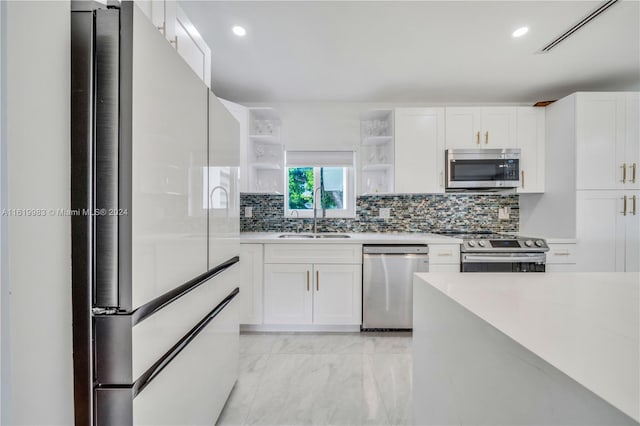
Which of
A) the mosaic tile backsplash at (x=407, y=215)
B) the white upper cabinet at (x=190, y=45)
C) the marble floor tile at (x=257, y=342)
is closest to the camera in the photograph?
the white upper cabinet at (x=190, y=45)

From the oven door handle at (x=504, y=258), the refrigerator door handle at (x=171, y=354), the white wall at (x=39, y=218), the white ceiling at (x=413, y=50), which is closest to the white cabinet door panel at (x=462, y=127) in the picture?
the white ceiling at (x=413, y=50)

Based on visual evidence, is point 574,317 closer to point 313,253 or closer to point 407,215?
point 313,253

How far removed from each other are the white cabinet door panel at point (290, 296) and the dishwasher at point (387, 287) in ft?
1.70

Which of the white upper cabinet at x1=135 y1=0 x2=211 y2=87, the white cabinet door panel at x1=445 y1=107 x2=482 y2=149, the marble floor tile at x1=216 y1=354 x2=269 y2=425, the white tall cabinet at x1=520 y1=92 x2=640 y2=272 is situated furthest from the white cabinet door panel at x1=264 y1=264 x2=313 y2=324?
the white tall cabinet at x1=520 y1=92 x2=640 y2=272

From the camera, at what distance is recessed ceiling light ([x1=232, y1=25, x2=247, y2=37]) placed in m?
1.87

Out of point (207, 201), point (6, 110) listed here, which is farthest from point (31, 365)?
point (207, 201)

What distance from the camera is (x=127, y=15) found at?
2.18ft

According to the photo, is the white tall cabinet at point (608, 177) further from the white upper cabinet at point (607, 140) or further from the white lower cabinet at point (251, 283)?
the white lower cabinet at point (251, 283)

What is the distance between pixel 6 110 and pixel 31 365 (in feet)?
1.67

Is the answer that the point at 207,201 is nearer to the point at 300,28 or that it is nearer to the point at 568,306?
the point at 568,306

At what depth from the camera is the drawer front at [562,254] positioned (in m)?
2.46

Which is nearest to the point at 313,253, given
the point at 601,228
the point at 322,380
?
the point at 322,380

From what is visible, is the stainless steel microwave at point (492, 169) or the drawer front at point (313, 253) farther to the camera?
the stainless steel microwave at point (492, 169)

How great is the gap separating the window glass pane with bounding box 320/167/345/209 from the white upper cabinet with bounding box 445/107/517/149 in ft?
3.90
